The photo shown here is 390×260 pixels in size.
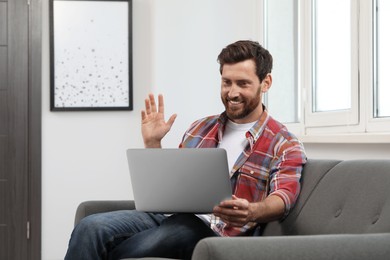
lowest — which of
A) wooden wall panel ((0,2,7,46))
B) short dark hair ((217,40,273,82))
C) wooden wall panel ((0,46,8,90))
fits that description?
short dark hair ((217,40,273,82))

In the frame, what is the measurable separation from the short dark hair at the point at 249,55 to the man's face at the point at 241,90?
0.02 metres

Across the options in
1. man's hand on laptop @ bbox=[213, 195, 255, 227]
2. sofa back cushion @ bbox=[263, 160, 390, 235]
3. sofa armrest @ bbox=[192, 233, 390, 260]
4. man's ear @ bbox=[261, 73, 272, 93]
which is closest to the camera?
sofa armrest @ bbox=[192, 233, 390, 260]

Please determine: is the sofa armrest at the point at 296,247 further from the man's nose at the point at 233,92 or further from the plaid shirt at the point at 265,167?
the man's nose at the point at 233,92

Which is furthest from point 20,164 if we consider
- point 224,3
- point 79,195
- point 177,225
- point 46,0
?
point 177,225

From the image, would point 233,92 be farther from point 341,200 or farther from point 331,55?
Answer: point 331,55

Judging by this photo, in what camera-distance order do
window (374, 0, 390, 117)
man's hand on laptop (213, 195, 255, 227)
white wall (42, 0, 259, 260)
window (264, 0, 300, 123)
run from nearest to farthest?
man's hand on laptop (213, 195, 255, 227), window (374, 0, 390, 117), window (264, 0, 300, 123), white wall (42, 0, 259, 260)

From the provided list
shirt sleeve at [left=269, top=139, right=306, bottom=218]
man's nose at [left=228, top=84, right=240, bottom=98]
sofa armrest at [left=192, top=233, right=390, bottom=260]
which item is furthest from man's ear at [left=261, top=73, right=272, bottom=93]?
sofa armrest at [left=192, top=233, right=390, bottom=260]

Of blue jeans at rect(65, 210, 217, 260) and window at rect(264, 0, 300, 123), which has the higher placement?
window at rect(264, 0, 300, 123)

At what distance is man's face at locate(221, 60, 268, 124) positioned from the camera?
286 centimetres

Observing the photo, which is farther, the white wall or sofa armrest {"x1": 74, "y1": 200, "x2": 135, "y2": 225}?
the white wall

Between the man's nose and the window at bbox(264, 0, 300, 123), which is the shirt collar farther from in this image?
the window at bbox(264, 0, 300, 123)

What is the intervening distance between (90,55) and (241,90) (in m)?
2.65

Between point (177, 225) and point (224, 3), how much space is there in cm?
286

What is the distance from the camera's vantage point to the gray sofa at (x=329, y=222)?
1968 millimetres
